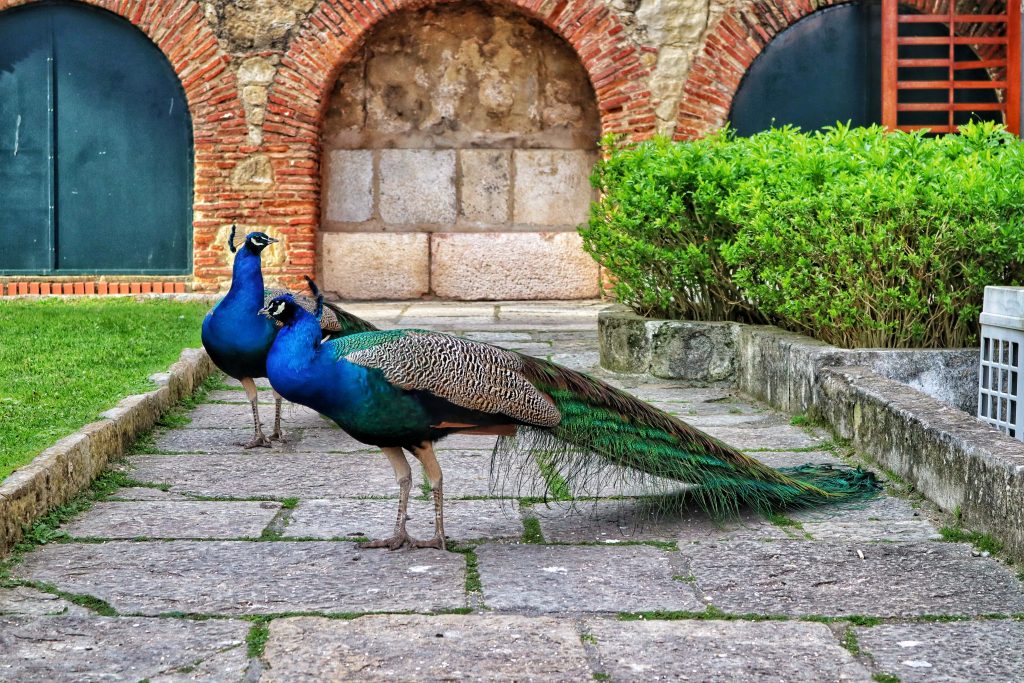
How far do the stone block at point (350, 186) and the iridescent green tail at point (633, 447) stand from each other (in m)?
8.87

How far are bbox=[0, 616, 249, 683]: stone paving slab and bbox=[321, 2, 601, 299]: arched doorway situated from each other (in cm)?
936

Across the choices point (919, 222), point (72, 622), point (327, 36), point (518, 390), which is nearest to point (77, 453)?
point (72, 622)

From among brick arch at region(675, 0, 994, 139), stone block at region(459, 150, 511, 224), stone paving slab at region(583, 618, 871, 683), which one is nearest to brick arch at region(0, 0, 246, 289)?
stone block at region(459, 150, 511, 224)

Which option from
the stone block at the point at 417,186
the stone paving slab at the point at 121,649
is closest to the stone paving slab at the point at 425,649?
the stone paving slab at the point at 121,649

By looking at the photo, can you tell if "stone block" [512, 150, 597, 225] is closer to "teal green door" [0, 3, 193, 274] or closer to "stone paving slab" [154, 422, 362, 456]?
"teal green door" [0, 3, 193, 274]

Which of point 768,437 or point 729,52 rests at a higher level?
point 729,52

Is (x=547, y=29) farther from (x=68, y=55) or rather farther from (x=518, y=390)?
(x=518, y=390)

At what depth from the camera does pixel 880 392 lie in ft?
17.1

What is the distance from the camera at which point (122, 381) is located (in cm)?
648

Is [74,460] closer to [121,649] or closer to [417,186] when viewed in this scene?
[121,649]

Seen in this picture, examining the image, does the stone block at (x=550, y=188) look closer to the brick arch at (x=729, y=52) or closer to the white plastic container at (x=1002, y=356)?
the brick arch at (x=729, y=52)

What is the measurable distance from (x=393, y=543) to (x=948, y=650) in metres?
1.69

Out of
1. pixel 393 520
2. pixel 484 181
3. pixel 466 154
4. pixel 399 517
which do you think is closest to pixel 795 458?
pixel 393 520

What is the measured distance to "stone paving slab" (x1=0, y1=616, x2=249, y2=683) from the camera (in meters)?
2.99
